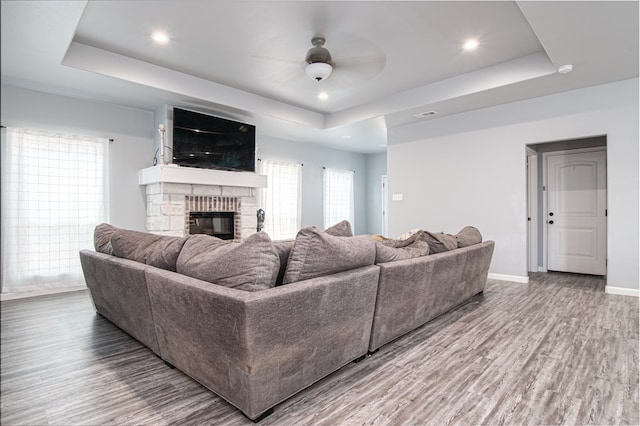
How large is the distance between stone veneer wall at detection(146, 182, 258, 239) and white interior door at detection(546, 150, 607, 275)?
4701mm

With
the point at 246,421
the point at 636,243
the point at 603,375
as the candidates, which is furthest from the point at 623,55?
the point at 246,421

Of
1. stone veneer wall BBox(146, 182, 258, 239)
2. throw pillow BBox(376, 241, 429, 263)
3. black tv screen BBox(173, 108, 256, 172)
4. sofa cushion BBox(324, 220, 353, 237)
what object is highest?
black tv screen BBox(173, 108, 256, 172)

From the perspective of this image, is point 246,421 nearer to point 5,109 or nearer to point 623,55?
point 5,109

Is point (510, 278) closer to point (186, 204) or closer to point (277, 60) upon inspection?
point (277, 60)

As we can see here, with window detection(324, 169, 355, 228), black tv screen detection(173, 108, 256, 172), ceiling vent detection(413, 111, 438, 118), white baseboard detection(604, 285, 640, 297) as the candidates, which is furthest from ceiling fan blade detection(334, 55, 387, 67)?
window detection(324, 169, 355, 228)

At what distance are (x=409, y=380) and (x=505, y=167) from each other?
380 cm

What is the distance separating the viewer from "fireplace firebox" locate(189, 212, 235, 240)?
16.9 feet

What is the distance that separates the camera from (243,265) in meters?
1.74

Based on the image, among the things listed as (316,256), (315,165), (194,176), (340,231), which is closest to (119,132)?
(194,176)

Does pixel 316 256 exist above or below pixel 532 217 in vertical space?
below

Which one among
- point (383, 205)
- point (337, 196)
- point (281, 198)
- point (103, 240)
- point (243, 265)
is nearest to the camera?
point (243, 265)

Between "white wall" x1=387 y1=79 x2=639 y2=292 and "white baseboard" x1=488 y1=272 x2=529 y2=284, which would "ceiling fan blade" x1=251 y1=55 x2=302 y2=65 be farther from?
"white baseboard" x1=488 y1=272 x2=529 y2=284

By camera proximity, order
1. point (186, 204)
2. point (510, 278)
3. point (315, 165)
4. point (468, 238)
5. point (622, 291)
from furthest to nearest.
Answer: point (315, 165) < point (186, 204) < point (510, 278) < point (622, 291) < point (468, 238)

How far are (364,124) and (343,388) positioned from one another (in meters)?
4.65
